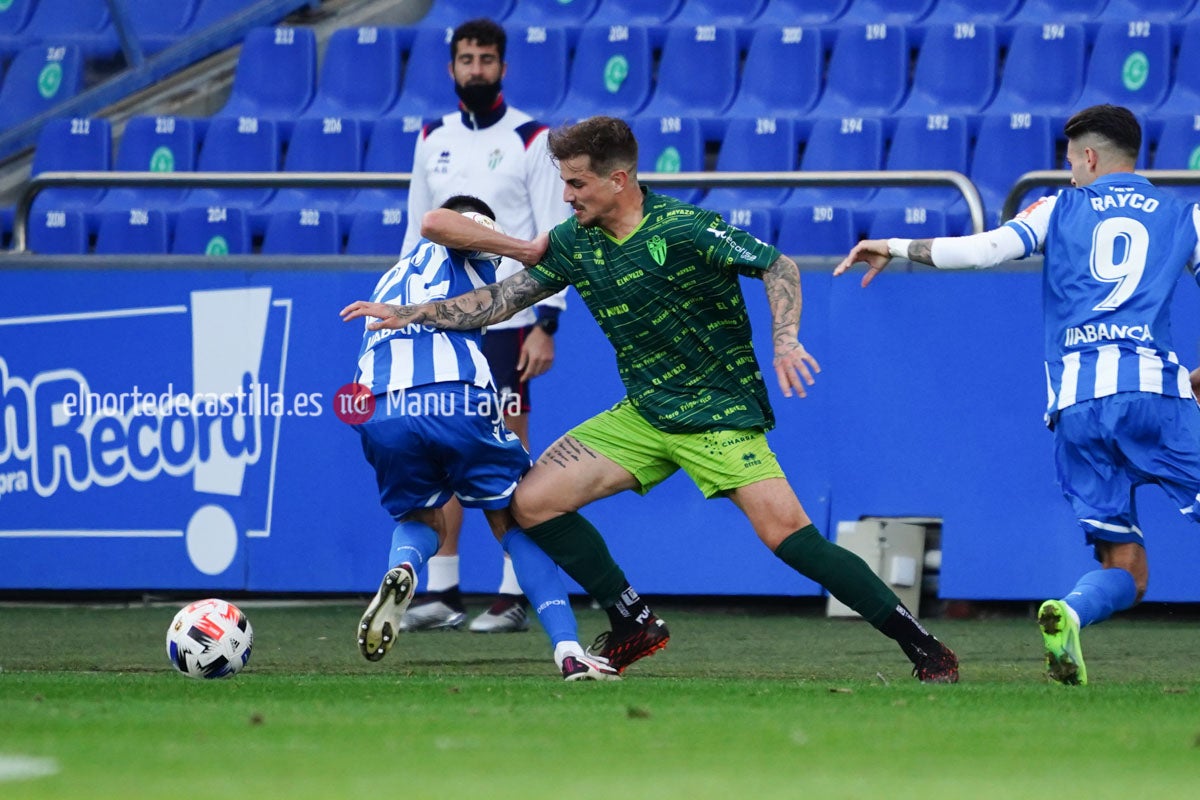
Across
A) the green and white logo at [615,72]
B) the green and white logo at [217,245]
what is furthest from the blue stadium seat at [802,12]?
the green and white logo at [217,245]

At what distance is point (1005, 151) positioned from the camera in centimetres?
1046

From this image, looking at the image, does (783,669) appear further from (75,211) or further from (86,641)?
(75,211)

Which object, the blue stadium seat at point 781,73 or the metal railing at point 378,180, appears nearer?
the metal railing at point 378,180

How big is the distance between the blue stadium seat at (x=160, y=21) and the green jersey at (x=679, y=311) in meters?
8.03

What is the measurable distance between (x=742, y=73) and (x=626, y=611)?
6.10m

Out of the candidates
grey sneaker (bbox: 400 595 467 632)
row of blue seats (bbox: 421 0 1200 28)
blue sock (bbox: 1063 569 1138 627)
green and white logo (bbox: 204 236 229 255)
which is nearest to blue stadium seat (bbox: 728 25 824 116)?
row of blue seats (bbox: 421 0 1200 28)

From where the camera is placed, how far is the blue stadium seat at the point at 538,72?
11781 mm

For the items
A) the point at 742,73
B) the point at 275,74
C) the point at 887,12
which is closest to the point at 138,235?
the point at 275,74

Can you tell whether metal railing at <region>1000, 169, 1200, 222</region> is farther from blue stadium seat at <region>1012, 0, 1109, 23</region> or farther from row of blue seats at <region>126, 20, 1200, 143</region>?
blue stadium seat at <region>1012, 0, 1109, 23</region>

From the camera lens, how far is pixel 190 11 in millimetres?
13484

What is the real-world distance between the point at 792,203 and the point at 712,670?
181 inches

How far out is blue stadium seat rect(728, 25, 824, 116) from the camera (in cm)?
1136

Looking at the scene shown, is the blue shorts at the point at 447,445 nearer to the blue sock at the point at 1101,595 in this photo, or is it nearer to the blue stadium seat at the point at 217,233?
the blue sock at the point at 1101,595

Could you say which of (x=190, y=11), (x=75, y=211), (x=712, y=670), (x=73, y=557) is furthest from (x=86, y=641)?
(x=190, y=11)
